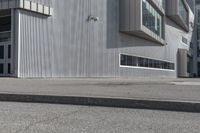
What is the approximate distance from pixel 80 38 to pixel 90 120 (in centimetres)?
2572

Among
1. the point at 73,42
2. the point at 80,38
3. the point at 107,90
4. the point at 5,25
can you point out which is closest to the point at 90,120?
the point at 107,90

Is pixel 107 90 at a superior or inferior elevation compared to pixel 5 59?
inferior

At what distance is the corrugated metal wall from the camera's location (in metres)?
27.9

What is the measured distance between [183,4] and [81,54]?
154ft

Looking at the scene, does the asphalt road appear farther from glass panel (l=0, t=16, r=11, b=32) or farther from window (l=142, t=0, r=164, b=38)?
window (l=142, t=0, r=164, b=38)

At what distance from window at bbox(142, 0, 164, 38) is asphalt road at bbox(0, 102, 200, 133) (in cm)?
3625

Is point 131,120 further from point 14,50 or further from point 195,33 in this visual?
point 195,33

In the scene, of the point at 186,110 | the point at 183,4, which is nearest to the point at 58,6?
the point at 186,110

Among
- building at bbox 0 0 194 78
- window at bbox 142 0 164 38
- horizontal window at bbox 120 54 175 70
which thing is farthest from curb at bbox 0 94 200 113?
window at bbox 142 0 164 38

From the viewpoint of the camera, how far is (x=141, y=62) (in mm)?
50406

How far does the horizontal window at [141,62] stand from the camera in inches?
1745

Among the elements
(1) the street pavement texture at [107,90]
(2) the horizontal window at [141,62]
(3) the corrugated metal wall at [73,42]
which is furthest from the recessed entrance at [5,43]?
(2) the horizontal window at [141,62]

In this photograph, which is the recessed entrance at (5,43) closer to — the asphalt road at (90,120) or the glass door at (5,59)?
the glass door at (5,59)

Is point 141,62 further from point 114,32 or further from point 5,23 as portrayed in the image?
point 5,23
